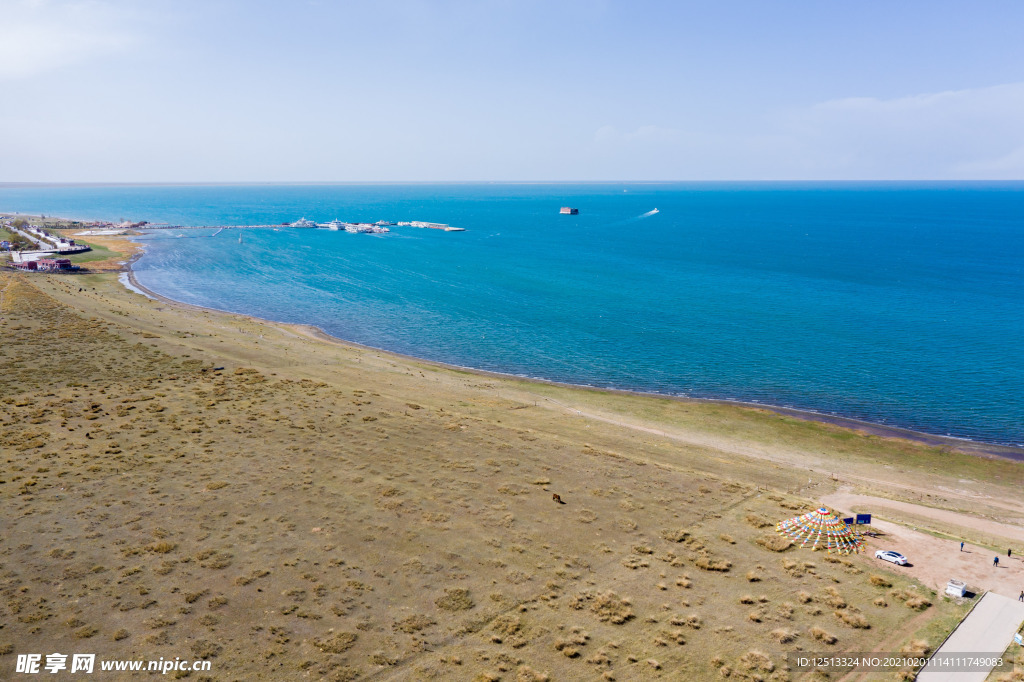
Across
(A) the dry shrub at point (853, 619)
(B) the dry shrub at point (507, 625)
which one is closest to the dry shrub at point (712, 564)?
(A) the dry shrub at point (853, 619)

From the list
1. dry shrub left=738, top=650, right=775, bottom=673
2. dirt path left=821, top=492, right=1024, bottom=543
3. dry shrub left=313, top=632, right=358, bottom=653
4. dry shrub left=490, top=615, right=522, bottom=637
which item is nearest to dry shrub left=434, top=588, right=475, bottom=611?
dry shrub left=490, top=615, right=522, bottom=637

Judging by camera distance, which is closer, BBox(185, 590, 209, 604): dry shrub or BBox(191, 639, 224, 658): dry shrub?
BBox(191, 639, 224, 658): dry shrub

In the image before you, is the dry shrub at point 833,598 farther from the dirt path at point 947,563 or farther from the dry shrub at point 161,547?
the dry shrub at point 161,547

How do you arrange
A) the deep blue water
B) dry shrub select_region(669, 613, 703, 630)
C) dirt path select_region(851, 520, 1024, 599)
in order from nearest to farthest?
dry shrub select_region(669, 613, 703, 630)
dirt path select_region(851, 520, 1024, 599)
the deep blue water

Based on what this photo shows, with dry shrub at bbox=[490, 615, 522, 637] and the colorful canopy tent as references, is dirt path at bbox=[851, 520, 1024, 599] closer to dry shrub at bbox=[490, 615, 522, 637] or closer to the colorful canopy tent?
the colorful canopy tent

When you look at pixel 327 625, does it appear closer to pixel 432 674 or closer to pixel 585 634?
pixel 432 674

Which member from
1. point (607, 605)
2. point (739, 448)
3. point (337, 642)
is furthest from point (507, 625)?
point (739, 448)
